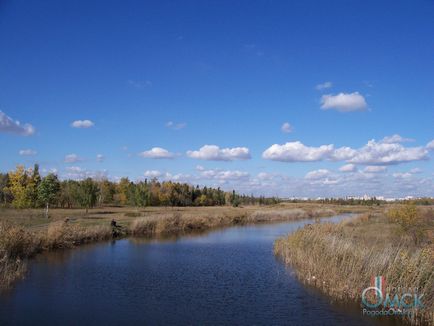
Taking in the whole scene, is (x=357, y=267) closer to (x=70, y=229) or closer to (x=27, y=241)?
(x=27, y=241)

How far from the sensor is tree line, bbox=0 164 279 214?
49.0 metres

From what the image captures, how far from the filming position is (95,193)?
60781mm

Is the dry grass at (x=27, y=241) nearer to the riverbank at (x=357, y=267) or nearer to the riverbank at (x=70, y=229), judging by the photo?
the riverbank at (x=70, y=229)

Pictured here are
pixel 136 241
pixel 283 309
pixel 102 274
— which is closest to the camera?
pixel 283 309

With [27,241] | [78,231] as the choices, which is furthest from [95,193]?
[27,241]

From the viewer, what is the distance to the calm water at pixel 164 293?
46.2 feet

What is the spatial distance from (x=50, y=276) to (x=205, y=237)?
23051mm

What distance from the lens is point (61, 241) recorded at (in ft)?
98.3

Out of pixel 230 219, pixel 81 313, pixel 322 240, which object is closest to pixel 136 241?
pixel 322 240

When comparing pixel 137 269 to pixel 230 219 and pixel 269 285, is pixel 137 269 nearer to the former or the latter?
pixel 269 285

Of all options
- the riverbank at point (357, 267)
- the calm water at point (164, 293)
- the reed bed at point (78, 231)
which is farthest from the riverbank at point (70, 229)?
the riverbank at point (357, 267)

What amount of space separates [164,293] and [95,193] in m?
46.1

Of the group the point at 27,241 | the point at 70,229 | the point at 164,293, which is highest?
the point at 70,229

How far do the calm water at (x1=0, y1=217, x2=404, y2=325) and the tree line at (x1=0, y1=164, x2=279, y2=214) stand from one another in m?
24.2
